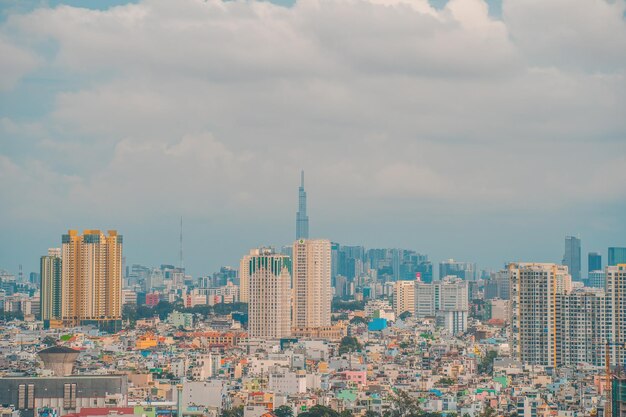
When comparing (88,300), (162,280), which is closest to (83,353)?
(88,300)

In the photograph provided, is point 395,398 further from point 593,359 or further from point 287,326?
point 287,326

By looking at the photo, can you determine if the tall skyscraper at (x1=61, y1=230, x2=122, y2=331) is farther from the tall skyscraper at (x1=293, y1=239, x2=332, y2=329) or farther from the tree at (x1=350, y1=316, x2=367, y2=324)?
the tree at (x1=350, y1=316, x2=367, y2=324)

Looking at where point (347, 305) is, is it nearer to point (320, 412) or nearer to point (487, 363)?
point (487, 363)

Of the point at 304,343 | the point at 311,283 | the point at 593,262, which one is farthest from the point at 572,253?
the point at 304,343

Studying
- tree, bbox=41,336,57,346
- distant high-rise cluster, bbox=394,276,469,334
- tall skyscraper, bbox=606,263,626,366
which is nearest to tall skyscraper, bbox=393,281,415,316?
distant high-rise cluster, bbox=394,276,469,334

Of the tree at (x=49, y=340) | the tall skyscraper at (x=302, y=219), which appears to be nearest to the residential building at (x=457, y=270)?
the tall skyscraper at (x=302, y=219)

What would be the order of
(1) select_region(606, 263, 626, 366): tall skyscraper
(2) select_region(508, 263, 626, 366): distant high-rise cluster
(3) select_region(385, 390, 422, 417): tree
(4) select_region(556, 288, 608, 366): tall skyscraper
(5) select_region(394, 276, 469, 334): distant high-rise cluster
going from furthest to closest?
(5) select_region(394, 276, 469, 334): distant high-rise cluster → (1) select_region(606, 263, 626, 366): tall skyscraper → (2) select_region(508, 263, 626, 366): distant high-rise cluster → (4) select_region(556, 288, 608, 366): tall skyscraper → (3) select_region(385, 390, 422, 417): tree
